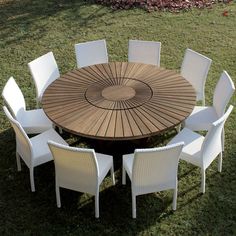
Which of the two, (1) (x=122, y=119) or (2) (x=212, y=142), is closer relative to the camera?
(2) (x=212, y=142)

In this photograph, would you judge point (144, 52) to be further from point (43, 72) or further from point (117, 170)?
point (117, 170)

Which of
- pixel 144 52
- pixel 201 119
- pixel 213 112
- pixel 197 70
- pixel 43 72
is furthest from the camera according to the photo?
pixel 144 52

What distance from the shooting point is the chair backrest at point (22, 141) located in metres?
5.43

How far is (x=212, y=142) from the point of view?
5.58 m

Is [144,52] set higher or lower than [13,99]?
higher

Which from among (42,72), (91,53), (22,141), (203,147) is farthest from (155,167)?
(91,53)

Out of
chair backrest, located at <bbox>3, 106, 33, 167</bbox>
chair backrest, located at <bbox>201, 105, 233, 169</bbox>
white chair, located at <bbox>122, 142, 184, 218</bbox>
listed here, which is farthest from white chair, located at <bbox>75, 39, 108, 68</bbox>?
chair backrest, located at <bbox>201, 105, 233, 169</bbox>

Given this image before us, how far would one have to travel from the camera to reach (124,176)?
19.4 feet

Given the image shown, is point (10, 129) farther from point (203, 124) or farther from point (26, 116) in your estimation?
point (203, 124)

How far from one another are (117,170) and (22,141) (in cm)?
148

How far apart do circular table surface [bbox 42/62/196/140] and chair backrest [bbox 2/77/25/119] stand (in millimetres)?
456

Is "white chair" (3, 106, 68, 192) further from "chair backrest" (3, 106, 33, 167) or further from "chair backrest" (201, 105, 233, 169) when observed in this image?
"chair backrest" (201, 105, 233, 169)

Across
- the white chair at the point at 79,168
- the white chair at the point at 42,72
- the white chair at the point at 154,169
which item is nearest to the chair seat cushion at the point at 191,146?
the white chair at the point at 154,169

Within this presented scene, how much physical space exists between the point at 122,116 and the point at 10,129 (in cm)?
239
